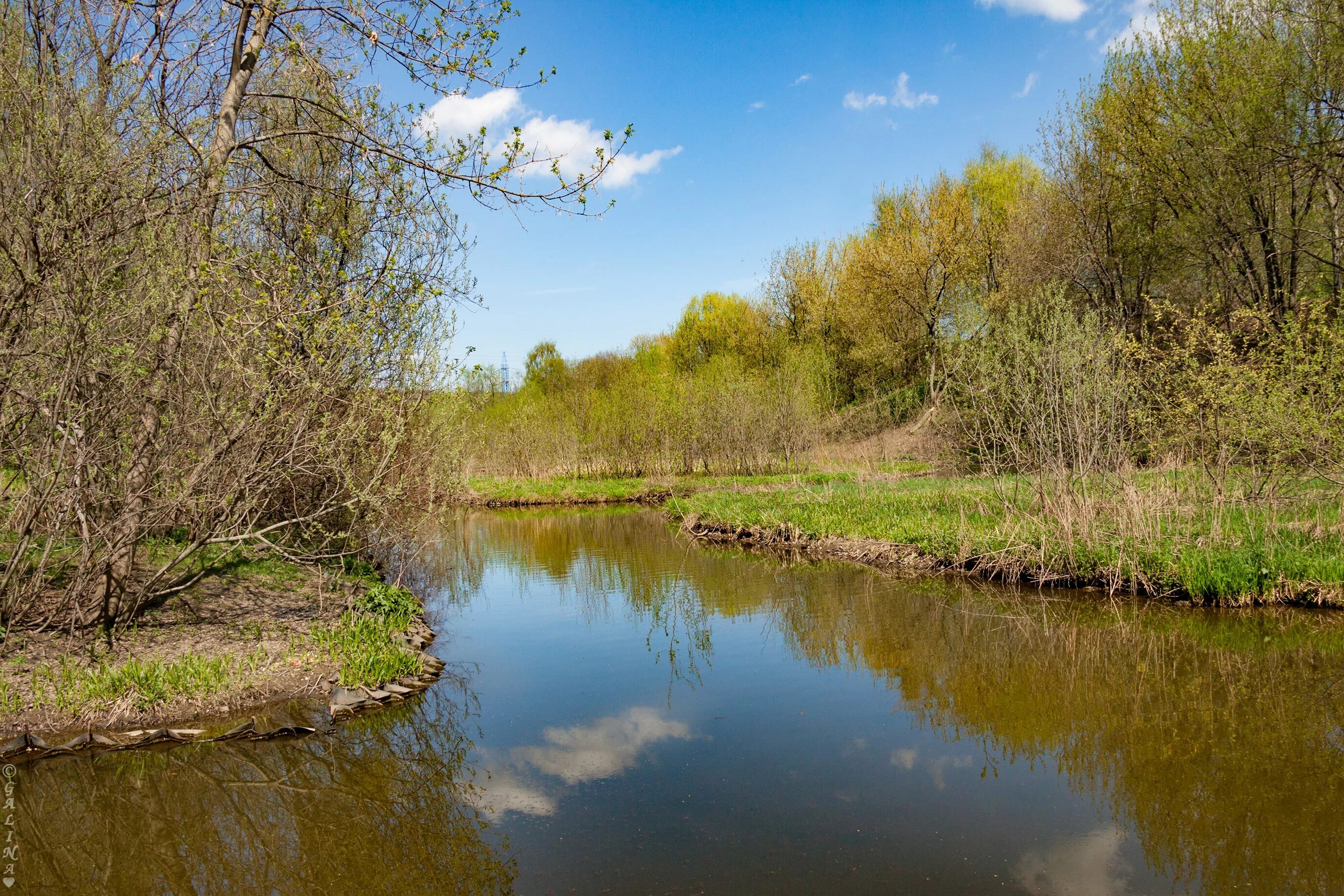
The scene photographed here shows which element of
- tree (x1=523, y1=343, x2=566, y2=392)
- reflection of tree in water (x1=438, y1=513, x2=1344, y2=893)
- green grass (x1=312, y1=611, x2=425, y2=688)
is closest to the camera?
reflection of tree in water (x1=438, y1=513, x2=1344, y2=893)

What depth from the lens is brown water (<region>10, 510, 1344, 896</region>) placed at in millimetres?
4078

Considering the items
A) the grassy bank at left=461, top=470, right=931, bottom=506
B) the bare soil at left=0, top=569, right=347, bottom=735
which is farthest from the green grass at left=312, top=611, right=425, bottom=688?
the grassy bank at left=461, top=470, right=931, bottom=506

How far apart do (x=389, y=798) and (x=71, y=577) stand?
4.23 m

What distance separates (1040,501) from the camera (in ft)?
35.3

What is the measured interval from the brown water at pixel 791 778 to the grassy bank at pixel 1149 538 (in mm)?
575

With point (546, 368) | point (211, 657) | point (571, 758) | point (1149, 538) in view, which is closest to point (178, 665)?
point (211, 657)

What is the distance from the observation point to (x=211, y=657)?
6.66 meters

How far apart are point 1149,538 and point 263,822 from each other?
9837mm

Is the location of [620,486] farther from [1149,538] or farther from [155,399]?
[155,399]

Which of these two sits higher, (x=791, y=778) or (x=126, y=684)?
(x=126, y=684)

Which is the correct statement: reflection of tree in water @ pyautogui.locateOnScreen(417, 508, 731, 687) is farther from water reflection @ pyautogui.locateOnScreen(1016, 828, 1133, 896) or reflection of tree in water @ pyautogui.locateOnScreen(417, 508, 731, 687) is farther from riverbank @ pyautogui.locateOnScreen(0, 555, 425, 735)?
water reflection @ pyautogui.locateOnScreen(1016, 828, 1133, 896)

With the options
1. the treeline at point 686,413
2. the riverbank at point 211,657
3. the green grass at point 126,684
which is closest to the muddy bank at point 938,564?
the treeline at point 686,413

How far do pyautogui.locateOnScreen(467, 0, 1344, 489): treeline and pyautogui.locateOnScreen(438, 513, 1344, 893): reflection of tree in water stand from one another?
7.77ft

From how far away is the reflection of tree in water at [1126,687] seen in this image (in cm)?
431
